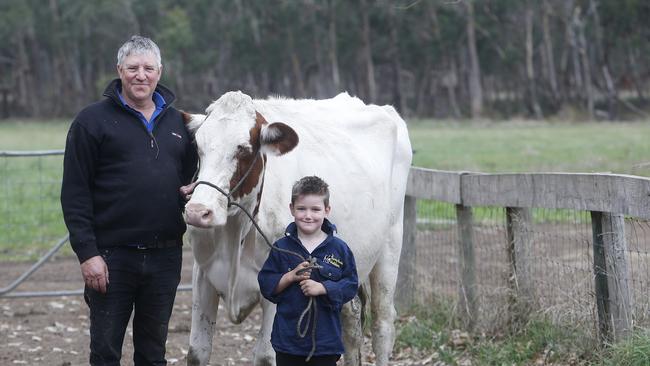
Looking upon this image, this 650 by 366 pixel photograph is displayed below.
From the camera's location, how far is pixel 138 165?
512 centimetres

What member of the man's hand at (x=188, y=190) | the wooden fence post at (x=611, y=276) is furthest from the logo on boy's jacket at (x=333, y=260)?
the wooden fence post at (x=611, y=276)

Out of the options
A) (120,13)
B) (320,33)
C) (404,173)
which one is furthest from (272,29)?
(404,173)

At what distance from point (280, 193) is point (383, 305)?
1.92 metres

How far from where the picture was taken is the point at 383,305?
7512 millimetres

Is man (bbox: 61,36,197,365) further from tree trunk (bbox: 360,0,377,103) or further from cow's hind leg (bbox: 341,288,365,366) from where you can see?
tree trunk (bbox: 360,0,377,103)

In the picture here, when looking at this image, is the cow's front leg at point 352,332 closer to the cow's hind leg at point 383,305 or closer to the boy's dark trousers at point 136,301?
the cow's hind leg at point 383,305

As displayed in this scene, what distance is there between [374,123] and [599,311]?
7.06ft

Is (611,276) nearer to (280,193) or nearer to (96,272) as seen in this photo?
(280,193)

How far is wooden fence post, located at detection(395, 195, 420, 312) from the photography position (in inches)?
375

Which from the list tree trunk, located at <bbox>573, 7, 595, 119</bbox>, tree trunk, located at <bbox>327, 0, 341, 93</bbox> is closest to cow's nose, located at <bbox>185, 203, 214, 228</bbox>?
tree trunk, located at <bbox>573, 7, 595, 119</bbox>

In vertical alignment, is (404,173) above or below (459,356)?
above

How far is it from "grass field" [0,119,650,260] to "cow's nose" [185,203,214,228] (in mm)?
3023

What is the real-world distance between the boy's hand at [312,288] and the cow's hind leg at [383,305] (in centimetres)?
270

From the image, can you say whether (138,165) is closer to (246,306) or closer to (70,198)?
(70,198)
